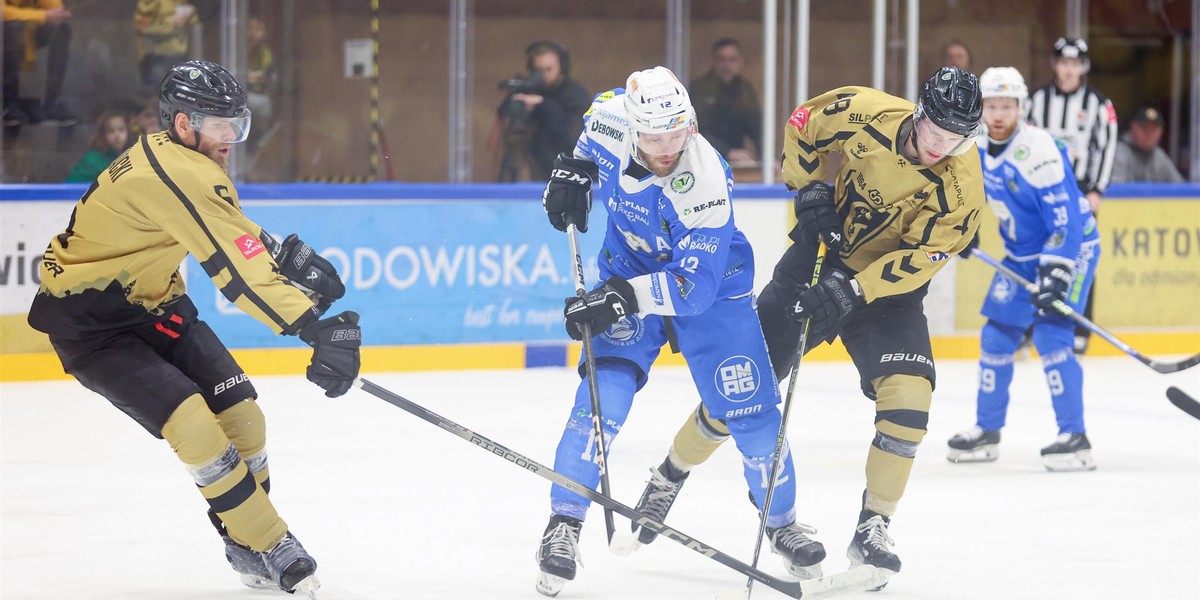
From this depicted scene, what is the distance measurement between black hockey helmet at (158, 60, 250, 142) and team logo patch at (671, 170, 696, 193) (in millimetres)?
927

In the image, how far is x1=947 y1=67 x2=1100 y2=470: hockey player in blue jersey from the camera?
514cm

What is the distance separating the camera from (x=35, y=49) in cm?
682

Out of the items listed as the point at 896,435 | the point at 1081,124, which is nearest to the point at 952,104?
the point at 896,435

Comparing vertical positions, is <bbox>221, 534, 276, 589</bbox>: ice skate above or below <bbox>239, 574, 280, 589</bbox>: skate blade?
above

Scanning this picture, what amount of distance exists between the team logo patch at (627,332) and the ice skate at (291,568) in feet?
2.77

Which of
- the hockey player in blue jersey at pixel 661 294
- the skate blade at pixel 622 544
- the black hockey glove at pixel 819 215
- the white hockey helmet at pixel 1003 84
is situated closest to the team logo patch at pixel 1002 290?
the white hockey helmet at pixel 1003 84

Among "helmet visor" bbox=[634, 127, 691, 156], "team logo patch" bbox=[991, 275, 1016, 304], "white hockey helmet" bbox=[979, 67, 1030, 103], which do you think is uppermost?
"white hockey helmet" bbox=[979, 67, 1030, 103]

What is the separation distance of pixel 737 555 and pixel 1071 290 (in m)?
1.95

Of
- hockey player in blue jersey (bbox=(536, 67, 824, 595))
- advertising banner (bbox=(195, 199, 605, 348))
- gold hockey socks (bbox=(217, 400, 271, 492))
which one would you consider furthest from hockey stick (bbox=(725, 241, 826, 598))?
advertising banner (bbox=(195, 199, 605, 348))

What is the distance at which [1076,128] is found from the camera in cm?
737

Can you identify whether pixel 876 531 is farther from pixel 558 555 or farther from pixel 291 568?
pixel 291 568

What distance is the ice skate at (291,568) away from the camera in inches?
129

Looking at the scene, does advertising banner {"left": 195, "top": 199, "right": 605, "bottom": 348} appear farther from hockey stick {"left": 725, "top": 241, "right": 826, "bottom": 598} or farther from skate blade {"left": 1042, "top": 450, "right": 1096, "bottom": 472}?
hockey stick {"left": 725, "top": 241, "right": 826, "bottom": 598}

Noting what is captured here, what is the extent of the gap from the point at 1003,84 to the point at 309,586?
3038 mm
